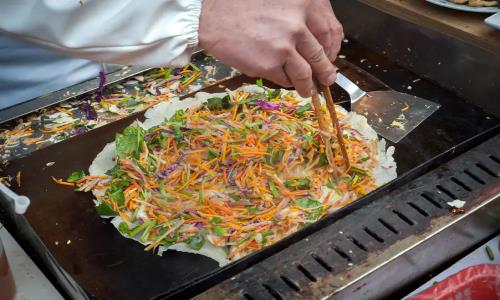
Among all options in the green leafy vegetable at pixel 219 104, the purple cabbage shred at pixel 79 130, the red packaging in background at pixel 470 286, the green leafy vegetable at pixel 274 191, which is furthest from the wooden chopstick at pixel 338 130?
the purple cabbage shred at pixel 79 130

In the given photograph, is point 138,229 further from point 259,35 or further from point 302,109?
point 302,109

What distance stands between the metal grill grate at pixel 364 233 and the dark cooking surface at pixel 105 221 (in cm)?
18

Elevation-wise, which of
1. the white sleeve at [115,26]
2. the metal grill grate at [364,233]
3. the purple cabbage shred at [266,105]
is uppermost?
the white sleeve at [115,26]

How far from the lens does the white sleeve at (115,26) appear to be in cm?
138

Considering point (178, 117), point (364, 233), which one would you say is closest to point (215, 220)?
point (364, 233)

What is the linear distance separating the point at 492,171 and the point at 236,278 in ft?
3.10

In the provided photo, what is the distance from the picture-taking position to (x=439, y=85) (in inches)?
93.0

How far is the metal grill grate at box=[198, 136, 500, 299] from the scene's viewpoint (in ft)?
4.61

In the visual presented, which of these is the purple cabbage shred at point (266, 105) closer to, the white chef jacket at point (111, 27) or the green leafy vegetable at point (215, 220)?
the green leafy vegetable at point (215, 220)

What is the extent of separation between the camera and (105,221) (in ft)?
5.78

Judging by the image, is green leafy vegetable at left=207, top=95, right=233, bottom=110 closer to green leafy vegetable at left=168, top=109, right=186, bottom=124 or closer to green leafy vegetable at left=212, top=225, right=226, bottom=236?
green leafy vegetable at left=168, top=109, right=186, bottom=124

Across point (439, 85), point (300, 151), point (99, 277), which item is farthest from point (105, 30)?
point (439, 85)

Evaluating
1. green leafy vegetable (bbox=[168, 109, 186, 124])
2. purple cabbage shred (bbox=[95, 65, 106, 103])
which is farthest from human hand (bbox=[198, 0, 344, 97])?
purple cabbage shred (bbox=[95, 65, 106, 103])

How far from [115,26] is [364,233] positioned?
908 millimetres
